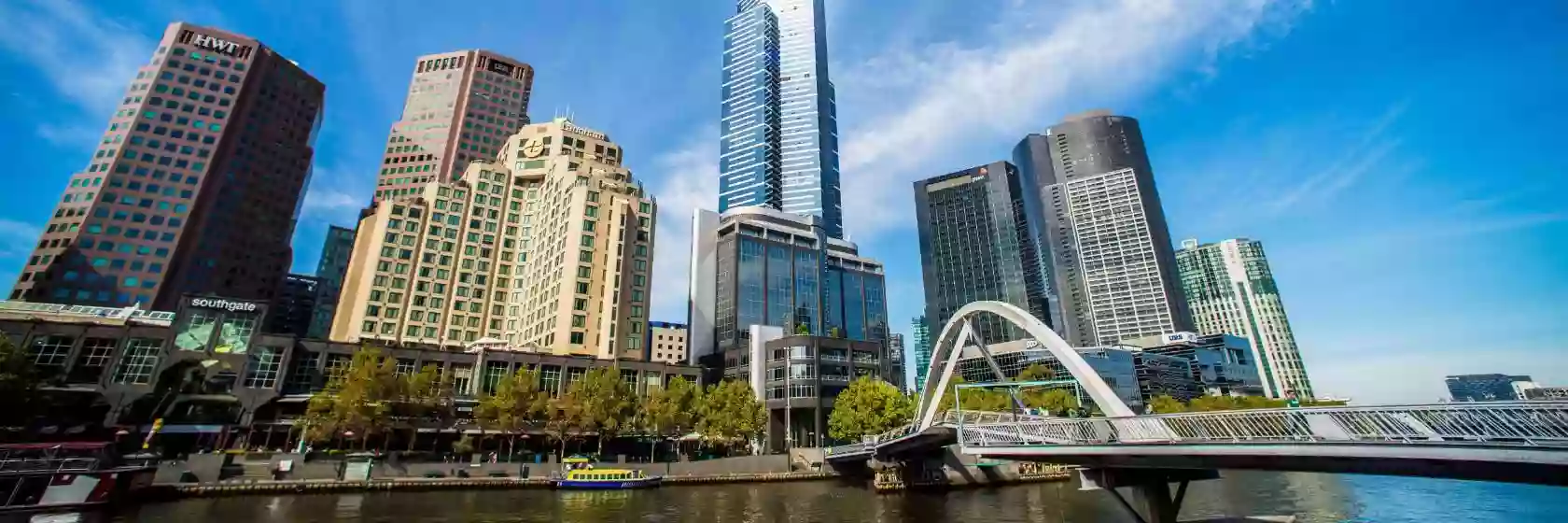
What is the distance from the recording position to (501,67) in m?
173

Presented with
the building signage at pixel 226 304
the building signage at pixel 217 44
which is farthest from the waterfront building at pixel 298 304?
the building signage at pixel 226 304

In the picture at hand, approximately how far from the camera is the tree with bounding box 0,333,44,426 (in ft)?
161

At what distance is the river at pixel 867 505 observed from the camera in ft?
125

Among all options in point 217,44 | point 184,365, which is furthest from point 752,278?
point 217,44

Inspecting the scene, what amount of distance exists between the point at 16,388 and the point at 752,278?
111 metres

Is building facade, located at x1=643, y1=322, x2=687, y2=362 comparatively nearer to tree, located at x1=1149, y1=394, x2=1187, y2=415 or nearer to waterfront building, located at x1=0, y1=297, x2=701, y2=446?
waterfront building, located at x1=0, y1=297, x2=701, y2=446

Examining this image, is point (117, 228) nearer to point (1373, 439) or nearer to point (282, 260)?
point (282, 260)

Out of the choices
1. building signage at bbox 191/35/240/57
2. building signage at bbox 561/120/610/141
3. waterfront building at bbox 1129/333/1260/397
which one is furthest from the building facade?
waterfront building at bbox 1129/333/1260/397

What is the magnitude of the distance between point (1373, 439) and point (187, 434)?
90106 mm

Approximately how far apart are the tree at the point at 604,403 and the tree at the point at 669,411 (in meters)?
2.15

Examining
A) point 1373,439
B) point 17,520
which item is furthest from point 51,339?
point 1373,439

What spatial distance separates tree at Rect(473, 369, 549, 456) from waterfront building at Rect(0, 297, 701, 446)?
295 inches

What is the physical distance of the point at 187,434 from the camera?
210 ft

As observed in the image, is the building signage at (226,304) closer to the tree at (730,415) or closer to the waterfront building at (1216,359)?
the tree at (730,415)
